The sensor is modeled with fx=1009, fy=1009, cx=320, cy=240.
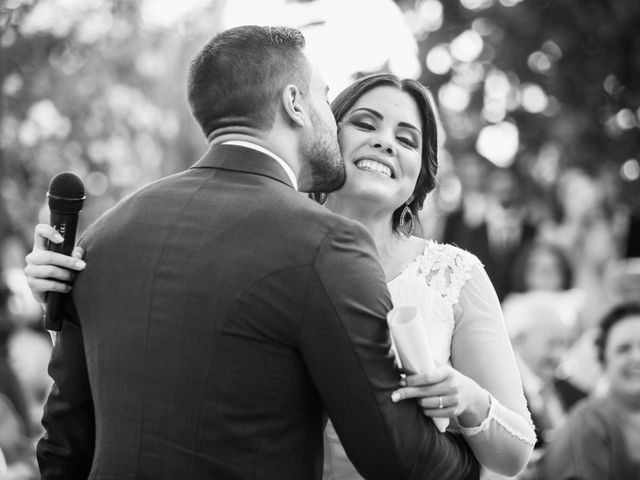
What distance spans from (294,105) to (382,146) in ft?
2.86

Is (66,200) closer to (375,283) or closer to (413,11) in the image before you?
(375,283)

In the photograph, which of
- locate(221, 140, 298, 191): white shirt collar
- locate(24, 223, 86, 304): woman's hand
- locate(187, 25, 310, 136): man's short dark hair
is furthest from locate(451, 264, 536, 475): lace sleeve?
locate(24, 223, 86, 304): woman's hand

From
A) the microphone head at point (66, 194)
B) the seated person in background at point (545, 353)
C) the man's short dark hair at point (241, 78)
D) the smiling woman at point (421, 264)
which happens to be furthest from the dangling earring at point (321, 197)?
the seated person in background at point (545, 353)

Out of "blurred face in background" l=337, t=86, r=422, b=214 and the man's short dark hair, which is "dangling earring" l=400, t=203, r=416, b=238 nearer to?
"blurred face in background" l=337, t=86, r=422, b=214

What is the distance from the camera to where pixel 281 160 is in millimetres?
2789

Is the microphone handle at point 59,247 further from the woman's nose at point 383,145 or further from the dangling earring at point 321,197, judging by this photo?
the dangling earring at point 321,197

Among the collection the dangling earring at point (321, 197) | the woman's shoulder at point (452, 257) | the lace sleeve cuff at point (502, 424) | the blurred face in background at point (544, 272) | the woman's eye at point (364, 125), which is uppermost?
the woman's eye at point (364, 125)

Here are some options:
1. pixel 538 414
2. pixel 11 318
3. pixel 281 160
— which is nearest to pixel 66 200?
pixel 281 160

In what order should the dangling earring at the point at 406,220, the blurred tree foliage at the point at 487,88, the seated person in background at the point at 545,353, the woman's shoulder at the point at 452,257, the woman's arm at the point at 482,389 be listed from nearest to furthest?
the woman's arm at the point at 482,389 < the woman's shoulder at the point at 452,257 < the dangling earring at the point at 406,220 < the seated person in background at the point at 545,353 < the blurred tree foliage at the point at 487,88

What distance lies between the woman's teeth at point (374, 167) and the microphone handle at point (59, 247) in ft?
3.96

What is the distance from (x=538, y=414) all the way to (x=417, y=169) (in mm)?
2791

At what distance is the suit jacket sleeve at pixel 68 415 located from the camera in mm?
2832

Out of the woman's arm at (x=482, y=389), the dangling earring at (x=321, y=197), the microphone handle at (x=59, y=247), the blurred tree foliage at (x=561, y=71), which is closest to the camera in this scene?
the woman's arm at (x=482, y=389)

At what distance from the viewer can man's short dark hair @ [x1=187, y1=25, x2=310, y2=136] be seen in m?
2.80
